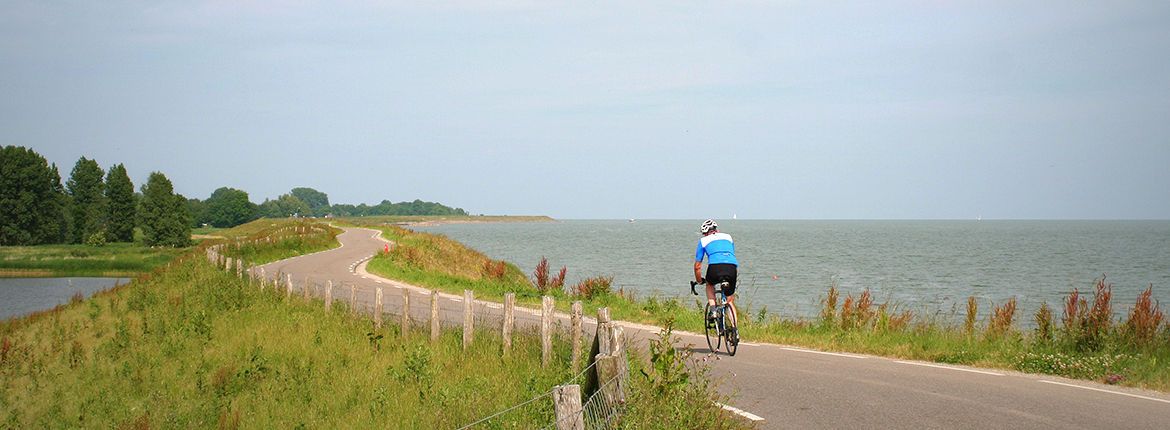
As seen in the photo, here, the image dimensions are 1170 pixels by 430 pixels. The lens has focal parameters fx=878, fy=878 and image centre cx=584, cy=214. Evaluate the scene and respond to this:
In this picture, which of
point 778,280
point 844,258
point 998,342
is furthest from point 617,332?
point 844,258

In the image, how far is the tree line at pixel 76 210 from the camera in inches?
4825

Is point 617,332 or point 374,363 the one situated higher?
point 617,332

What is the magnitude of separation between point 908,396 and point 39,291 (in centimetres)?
7544

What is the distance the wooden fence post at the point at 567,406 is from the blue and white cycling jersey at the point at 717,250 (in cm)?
770

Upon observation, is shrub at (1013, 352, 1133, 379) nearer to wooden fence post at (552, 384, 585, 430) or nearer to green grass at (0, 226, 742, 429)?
green grass at (0, 226, 742, 429)

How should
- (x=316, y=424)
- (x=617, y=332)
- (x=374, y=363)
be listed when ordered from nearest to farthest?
(x=617, y=332) → (x=316, y=424) → (x=374, y=363)

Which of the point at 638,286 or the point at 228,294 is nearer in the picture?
the point at 228,294

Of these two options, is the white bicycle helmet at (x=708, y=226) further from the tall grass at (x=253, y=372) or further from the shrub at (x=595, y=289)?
the shrub at (x=595, y=289)

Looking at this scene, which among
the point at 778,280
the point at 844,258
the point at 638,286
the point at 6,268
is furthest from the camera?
the point at 6,268

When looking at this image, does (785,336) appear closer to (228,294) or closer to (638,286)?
(228,294)

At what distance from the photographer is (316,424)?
12.5 meters

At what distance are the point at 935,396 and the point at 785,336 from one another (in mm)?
6985

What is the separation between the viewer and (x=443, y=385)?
12.7 m

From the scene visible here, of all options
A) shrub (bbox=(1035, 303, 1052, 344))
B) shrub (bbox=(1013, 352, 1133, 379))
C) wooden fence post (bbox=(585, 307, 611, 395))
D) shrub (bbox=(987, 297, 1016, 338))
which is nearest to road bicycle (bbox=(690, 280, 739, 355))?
shrub (bbox=(1013, 352, 1133, 379))
